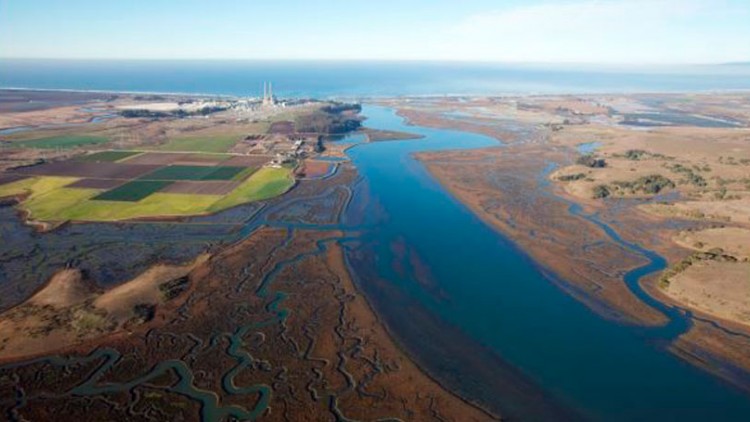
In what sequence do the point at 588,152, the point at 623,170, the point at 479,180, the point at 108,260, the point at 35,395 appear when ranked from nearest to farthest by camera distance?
the point at 35,395 → the point at 108,260 → the point at 479,180 → the point at 623,170 → the point at 588,152

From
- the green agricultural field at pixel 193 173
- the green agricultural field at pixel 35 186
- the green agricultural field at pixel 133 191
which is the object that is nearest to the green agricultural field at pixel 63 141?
the green agricultural field at pixel 35 186

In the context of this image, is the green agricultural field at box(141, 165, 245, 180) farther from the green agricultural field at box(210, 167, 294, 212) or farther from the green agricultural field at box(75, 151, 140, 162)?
the green agricultural field at box(75, 151, 140, 162)

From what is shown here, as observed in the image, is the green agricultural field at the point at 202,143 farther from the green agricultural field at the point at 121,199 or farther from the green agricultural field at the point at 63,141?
the green agricultural field at the point at 121,199

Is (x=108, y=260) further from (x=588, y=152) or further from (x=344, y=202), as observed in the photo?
(x=588, y=152)

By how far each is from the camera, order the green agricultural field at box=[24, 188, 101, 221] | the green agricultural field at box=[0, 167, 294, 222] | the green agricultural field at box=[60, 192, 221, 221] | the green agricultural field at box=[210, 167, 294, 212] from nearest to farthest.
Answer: the green agricultural field at box=[24, 188, 101, 221] → the green agricultural field at box=[60, 192, 221, 221] → the green agricultural field at box=[0, 167, 294, 222] → the green agricultural field at box=[210, 167, 294, 212]

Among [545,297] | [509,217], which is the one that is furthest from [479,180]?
[545,297]

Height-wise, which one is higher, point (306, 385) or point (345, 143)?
point (345, 143)

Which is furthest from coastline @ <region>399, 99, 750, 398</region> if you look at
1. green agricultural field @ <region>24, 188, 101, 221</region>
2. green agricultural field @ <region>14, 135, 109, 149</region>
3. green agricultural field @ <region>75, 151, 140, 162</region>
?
green agricultural field @ <region>14, 135, 109, 149</region>
